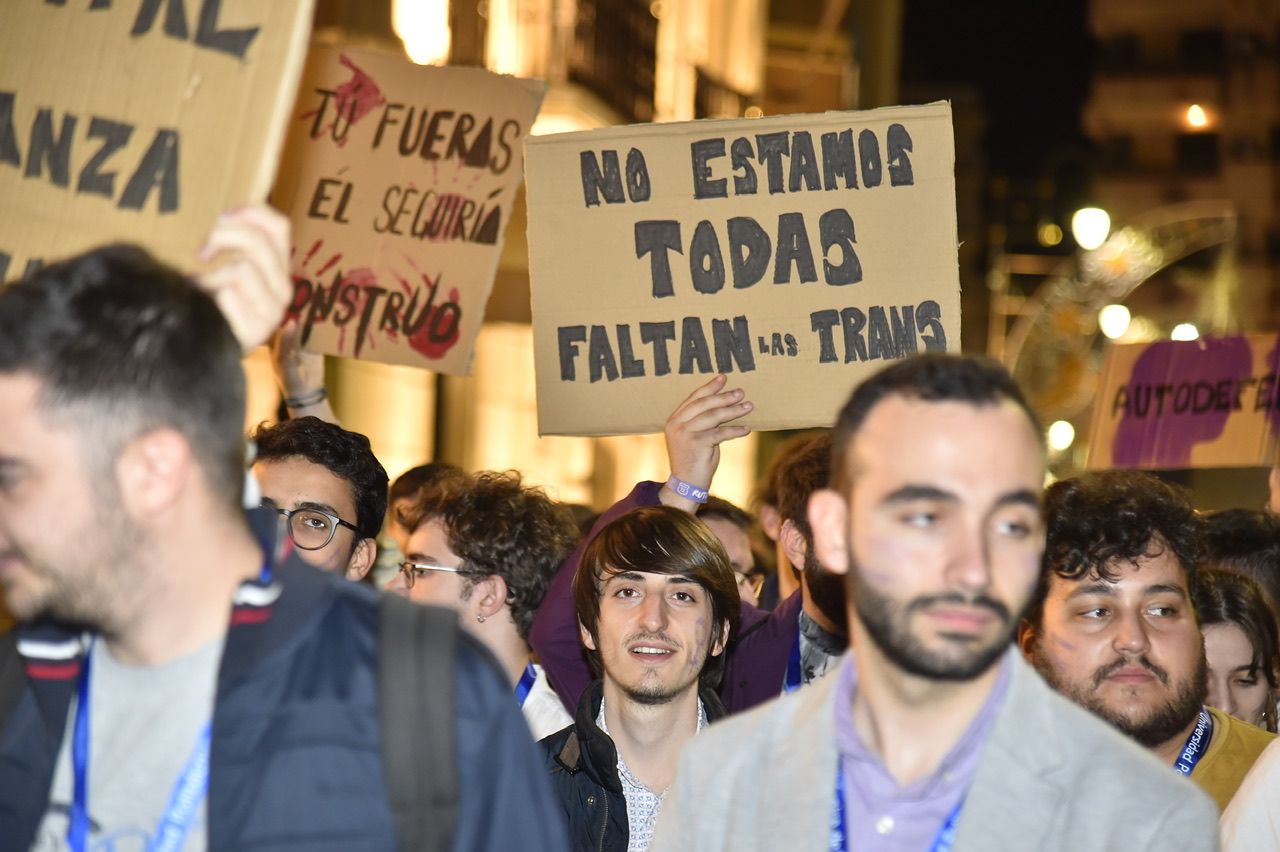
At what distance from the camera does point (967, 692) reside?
314 cm

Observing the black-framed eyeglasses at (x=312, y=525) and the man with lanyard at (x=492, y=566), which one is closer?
the black-framed eyeglasses at (x=312, y=525)

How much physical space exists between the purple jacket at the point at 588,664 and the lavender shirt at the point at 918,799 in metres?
2.34

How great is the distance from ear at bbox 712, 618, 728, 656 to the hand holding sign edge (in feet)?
1.30

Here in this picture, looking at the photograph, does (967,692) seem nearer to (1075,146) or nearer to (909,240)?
(909,240)

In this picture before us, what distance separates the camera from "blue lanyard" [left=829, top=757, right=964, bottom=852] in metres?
3.06

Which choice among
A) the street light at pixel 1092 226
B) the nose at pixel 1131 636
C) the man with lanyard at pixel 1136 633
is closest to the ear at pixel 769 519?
the man with lanyard at pixel 1136 633

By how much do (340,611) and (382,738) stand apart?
0.83ft

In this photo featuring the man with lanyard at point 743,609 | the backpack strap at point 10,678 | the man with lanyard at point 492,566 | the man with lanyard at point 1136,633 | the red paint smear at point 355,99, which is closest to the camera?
the backpack strap at point 10,678

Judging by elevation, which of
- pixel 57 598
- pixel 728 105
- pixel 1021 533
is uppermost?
pixel 728 105

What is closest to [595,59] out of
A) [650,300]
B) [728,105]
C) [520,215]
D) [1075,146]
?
[520,215]

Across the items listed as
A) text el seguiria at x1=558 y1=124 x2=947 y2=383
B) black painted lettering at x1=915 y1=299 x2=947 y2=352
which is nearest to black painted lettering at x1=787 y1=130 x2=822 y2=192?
text el seguiria at x1=558 y1=124 x2=947 y2=383

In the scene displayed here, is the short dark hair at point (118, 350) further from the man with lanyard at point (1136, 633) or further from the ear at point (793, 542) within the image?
the ear at point (793, 542)

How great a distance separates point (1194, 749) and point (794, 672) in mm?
1390

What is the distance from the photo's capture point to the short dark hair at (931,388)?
3125 mm
